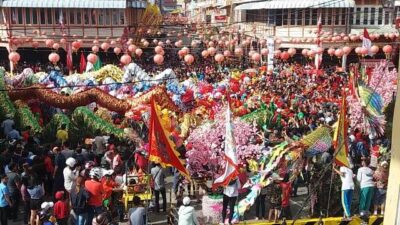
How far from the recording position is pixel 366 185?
941cm

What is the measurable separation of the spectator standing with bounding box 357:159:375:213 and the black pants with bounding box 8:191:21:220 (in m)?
6.43

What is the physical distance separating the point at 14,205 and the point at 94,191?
2.00 meters

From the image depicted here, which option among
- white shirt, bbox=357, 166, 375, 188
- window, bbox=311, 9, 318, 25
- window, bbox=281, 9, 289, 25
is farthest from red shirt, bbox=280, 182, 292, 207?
window, bbox=281, 9, 289, 25

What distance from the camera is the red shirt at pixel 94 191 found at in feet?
28.0

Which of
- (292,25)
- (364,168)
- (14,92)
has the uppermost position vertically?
(292,25)

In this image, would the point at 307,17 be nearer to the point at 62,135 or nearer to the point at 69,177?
the point at 62,135

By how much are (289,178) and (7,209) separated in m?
5.14

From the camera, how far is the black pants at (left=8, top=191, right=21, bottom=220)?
934cm

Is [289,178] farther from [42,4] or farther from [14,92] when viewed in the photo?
[42,4]

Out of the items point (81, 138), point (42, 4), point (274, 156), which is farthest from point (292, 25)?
point (274, 156)

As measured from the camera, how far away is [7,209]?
9.13 metres

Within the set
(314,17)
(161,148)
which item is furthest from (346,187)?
(314,17)

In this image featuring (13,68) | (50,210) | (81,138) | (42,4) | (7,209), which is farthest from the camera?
(42,4)

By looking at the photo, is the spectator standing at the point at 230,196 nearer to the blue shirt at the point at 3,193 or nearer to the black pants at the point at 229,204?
the black pants at the point at 229,204
